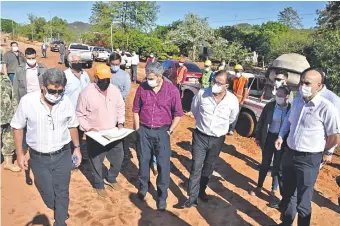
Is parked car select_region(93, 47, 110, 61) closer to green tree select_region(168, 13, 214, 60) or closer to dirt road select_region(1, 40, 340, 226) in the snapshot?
green tree select_region(168, 13, 214, 60)

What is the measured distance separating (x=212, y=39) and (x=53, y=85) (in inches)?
1246

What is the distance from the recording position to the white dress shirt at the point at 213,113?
401 centimetres

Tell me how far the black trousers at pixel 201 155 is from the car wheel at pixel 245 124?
3.59 m

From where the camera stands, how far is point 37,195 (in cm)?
441

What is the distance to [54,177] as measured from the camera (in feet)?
10.5

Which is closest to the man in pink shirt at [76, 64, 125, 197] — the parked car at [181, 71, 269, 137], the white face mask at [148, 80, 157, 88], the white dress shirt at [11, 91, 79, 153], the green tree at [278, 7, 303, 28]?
the white face mask at [148, 80, 157, 88]

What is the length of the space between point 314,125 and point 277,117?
4.00 feet

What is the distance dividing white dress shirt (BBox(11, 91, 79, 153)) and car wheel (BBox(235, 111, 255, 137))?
527 cm

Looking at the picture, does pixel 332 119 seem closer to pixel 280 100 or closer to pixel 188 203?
pixel 280 100

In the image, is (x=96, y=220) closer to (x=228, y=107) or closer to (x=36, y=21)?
(x=228, y=107)

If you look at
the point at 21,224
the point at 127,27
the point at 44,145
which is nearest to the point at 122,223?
the point at 21,224

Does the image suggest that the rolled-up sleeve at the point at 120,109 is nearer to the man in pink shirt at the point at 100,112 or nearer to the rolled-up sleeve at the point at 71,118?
the man in pink shirt at the point at 100,112

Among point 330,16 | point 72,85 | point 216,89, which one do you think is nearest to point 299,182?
point 216,89

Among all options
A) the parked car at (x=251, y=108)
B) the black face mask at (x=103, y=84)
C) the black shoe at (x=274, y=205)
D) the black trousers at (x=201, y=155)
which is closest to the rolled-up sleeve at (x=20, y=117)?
the black face mask at (x=103, y=84)
